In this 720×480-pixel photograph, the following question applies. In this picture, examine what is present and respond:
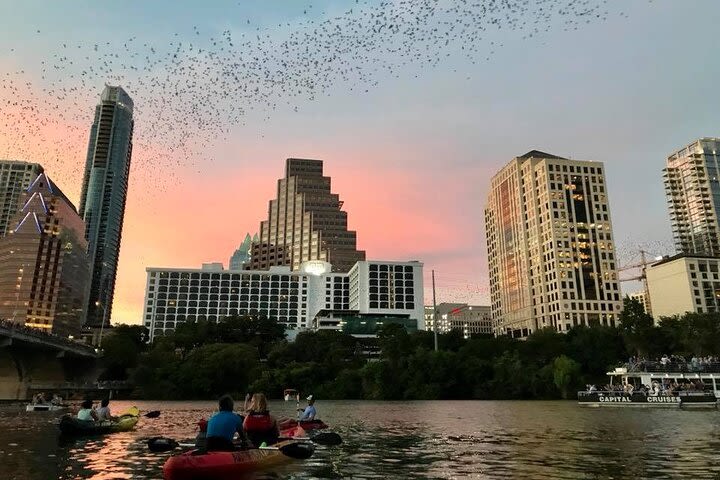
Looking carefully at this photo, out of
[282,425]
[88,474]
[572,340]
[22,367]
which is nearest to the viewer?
[88,474]

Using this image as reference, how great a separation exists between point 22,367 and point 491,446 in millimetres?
92822

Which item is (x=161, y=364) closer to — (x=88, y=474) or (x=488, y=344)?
(x=488, y=344)

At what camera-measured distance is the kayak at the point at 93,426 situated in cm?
3128

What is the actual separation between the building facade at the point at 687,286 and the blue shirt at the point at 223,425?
17589 cm

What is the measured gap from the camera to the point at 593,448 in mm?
25344

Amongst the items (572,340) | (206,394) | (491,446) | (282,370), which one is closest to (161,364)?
(206,394)

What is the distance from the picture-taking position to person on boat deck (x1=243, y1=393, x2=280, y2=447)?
863 inches

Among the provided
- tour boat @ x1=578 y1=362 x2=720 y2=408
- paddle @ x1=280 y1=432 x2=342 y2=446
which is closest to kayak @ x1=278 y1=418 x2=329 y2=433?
paddle @ x1=280 y1=432 x2=342 y2=446

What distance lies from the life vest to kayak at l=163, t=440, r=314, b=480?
5.91 ft

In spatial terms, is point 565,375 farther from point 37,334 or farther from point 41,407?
point 37,334

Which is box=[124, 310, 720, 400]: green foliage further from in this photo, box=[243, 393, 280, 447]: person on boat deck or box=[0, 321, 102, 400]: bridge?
box=[243, 393, 280, 447]: person on boat deck

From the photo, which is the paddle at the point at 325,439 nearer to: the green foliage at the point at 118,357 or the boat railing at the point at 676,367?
the boat railing at the point at 676,367

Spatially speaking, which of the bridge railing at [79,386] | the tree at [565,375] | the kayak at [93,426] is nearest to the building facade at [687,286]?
the tree at [565,375]

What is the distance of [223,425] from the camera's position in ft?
58.1
